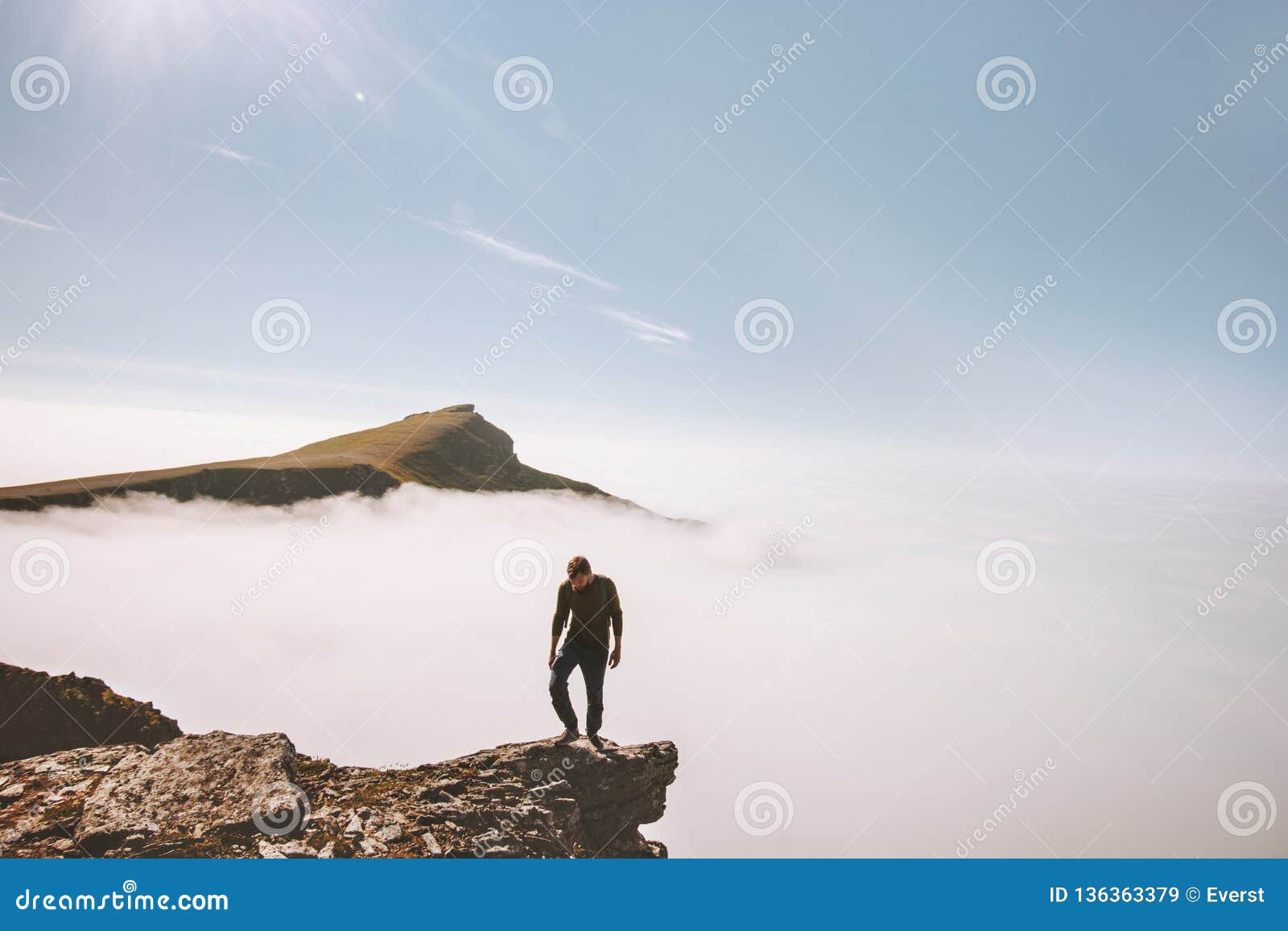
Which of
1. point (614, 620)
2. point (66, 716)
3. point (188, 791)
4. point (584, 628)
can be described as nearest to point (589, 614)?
point (584, 628)

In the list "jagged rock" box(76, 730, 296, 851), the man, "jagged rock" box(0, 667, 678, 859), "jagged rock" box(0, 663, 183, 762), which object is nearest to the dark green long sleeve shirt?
the man

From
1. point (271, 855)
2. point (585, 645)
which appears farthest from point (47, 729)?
point (585, 645)

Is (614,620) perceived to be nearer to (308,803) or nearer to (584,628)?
(584,628)

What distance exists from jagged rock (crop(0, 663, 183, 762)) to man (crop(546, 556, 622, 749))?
20.0 meters

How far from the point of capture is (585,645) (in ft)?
35.3

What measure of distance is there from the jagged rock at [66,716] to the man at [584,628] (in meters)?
20.0

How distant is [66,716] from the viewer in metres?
31.7

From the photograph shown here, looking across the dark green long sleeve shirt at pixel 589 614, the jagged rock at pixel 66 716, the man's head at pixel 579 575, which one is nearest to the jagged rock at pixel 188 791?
the dark green long sleeve shirt at pixel 589 614

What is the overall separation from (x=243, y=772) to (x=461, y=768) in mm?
3910

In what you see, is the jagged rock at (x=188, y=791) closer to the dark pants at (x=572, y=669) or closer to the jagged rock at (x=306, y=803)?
the jagged rock at (x=306, y=803)

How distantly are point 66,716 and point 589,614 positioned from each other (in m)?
41.8

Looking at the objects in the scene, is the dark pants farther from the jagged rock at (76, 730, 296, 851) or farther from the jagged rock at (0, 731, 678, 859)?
the jagged rock at (76, 730, 296, 851)

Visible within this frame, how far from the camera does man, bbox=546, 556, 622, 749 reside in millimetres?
10727

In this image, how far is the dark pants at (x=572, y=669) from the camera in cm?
1078
